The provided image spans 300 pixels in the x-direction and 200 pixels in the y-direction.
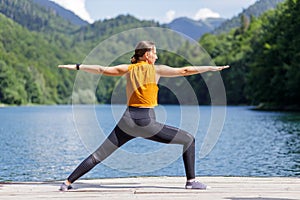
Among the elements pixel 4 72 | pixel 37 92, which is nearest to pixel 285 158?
pixel 4 72

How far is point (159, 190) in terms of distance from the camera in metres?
7.59

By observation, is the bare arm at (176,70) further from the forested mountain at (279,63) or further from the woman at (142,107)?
the forested mountain at (279,63)

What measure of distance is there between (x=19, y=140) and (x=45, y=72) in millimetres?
143607

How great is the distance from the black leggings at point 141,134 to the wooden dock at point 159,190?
0.35 meters

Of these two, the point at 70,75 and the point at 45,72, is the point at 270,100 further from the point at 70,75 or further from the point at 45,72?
the point at 70,75

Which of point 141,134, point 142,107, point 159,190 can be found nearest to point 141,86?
point 142,107

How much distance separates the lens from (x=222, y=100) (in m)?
8.48

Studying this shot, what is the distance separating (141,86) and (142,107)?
0.26m

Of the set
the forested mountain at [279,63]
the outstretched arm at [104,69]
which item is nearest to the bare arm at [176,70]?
the outstretched arm at [104,69]

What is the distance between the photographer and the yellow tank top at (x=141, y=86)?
294 inches

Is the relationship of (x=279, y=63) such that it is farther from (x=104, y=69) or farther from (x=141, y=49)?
(x=104, y=69)

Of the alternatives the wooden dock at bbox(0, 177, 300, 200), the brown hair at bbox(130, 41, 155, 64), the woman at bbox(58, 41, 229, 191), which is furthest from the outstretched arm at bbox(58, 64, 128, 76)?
the wooden dock at bbox(0, 177, 300, 200)

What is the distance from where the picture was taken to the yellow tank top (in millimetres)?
7457

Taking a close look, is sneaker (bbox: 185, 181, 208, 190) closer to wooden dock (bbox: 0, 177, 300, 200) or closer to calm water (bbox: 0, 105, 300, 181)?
wooden dock (bbox: 0, 177, 300, 200)
